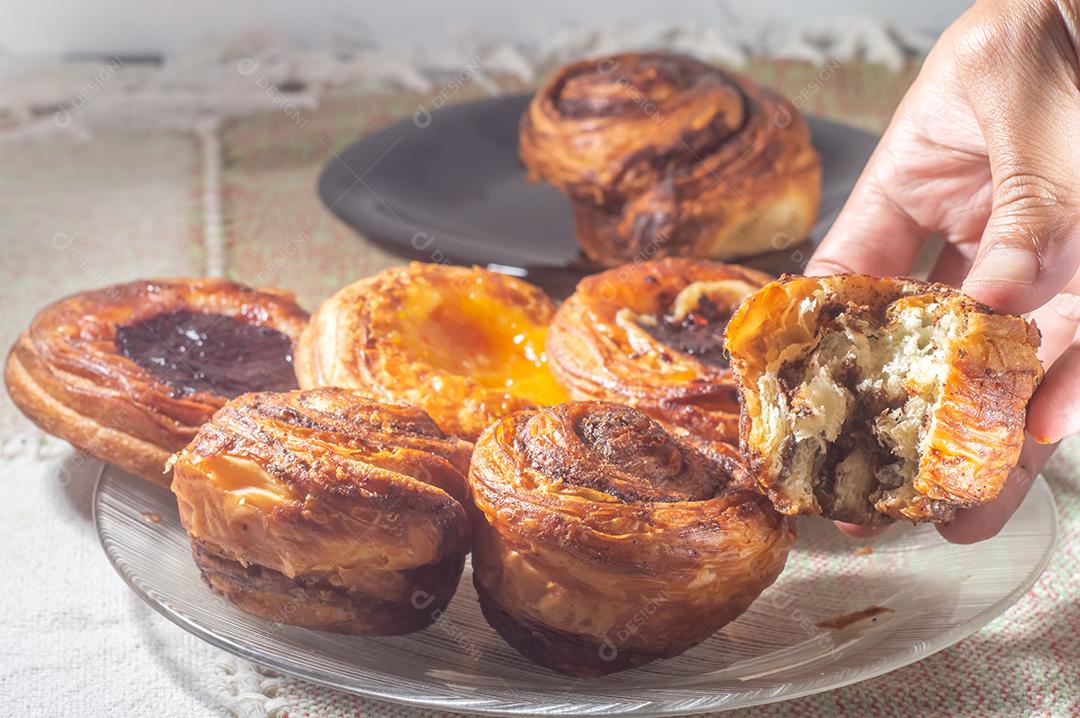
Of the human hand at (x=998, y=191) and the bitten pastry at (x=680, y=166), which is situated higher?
the human hand at (x=998, y=191)

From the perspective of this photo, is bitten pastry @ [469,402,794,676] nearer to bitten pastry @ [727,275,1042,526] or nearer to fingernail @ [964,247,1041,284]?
bitten pastry @ [727,275,1042,526]

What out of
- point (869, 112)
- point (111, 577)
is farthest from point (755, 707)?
point (869, 112)

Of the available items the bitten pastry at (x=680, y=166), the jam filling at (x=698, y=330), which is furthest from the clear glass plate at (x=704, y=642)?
the bitten pastry at (x=680, y=166)

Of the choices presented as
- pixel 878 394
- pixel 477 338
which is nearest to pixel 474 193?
pixel 477 338

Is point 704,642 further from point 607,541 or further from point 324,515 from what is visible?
point 324,515

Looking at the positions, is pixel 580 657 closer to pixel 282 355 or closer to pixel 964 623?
pixel 964 623

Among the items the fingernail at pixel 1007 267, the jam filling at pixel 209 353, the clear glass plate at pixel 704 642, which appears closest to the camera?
the clear glass plate at pixel 704 642

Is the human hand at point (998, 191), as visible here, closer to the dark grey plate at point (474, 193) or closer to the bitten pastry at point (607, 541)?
the bitten pastry at point (607, 541)
